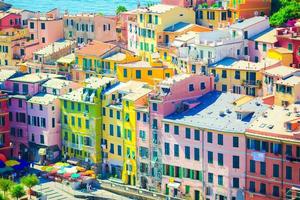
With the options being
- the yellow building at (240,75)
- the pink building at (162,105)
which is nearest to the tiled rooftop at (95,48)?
the yellow building at (240,75)

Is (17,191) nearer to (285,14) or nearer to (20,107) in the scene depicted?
(20,107)

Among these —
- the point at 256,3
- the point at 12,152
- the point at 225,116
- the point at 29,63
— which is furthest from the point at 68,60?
the point at 225,116

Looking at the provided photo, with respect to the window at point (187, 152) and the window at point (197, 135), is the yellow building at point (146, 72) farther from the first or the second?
the window at point (197, 135)

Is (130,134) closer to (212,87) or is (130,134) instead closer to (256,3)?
(212,87)

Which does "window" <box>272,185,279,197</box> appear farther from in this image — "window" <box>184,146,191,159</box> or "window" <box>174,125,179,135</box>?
"window" <box>174,125,179,135</box>

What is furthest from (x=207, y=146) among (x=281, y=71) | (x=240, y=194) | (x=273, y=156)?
(x=281, y=71)
